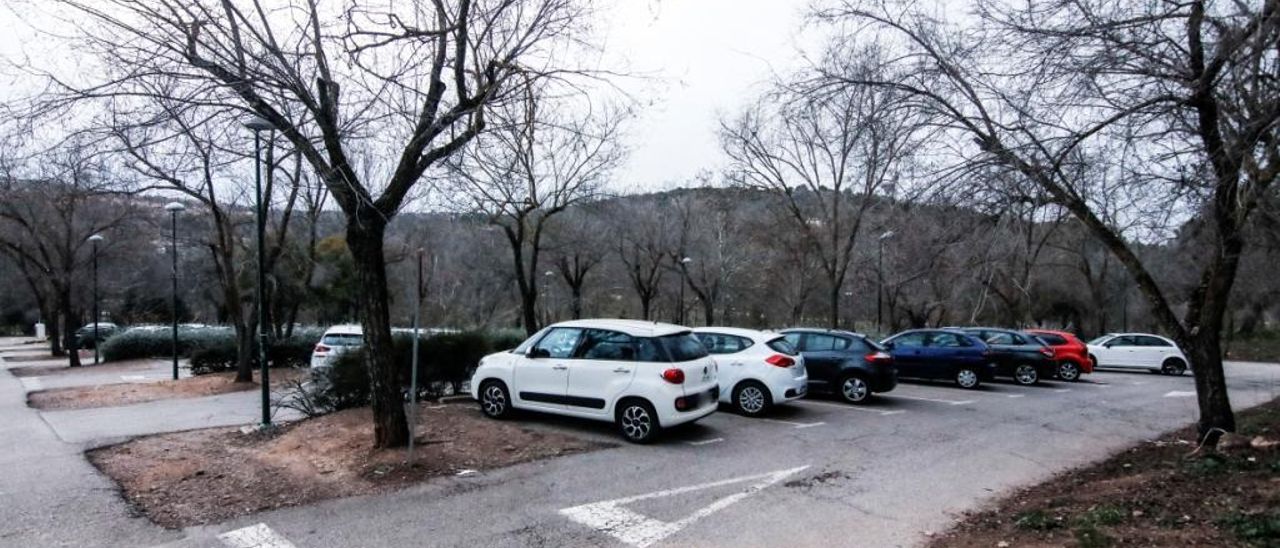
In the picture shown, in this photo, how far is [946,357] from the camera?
696 inches

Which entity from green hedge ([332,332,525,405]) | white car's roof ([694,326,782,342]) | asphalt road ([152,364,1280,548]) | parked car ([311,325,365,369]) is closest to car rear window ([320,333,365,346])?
parked car ([311,325,365,369])

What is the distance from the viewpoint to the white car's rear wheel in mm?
12234

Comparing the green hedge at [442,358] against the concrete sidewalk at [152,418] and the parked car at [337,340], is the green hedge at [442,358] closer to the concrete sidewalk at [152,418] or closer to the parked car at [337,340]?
the concrete sidewalk at [152,418]

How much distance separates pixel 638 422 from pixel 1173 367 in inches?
904

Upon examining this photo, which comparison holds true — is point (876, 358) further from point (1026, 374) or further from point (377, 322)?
point (377, 322)

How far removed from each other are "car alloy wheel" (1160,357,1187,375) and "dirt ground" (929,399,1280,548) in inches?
740

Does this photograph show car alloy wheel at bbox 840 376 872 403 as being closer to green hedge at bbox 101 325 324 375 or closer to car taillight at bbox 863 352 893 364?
car taillight at bbox 863 352 893 364

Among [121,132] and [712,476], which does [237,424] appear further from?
[712,476]

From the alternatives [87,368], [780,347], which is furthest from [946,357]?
[87,368]

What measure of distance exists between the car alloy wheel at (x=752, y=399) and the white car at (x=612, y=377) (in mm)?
1997

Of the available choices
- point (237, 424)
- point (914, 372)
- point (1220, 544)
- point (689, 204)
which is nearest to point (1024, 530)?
point (1220, 544)

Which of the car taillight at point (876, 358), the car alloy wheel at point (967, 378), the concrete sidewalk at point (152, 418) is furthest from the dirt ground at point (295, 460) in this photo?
the car alloy wheel at point (967, 378)

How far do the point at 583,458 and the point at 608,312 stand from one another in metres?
41.3

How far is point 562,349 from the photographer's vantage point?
10461 mm
